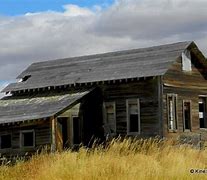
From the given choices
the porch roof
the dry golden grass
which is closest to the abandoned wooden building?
the porch roof

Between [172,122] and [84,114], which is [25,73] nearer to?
[84,114]

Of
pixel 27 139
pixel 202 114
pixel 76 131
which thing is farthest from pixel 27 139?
pixel 202 114

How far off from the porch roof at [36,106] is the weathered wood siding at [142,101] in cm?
188

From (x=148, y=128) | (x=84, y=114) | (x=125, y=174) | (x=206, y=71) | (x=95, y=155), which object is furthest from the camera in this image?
(x=206, y=71)

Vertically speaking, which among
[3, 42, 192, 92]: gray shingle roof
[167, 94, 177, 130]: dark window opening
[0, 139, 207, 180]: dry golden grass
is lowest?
[0, 139, 207, 180]: dry golden grass

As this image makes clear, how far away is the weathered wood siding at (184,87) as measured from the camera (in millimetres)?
30688

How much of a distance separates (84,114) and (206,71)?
8140 mm

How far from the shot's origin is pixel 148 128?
30281mm

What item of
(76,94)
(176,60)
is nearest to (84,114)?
(76,94)

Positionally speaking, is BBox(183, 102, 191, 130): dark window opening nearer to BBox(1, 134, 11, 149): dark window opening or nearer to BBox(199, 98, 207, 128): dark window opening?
BBox(199, 98, 207, 128): dark window opening

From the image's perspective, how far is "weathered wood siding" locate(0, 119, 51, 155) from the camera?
31.0 m

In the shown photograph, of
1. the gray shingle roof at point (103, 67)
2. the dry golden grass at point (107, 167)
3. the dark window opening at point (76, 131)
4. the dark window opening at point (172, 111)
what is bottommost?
the dry golden grass at point (107, 167)

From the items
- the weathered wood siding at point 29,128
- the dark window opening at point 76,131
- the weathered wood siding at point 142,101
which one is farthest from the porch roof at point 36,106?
the weathered wood siding at point 142,101

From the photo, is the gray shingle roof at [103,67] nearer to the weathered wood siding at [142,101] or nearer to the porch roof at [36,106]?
the weathered wood siding at [142,101]
